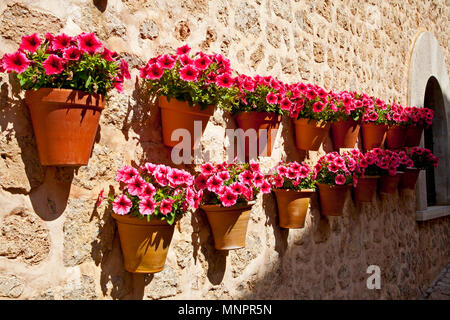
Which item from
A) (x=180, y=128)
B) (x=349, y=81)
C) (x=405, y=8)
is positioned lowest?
(x=180, y=128)

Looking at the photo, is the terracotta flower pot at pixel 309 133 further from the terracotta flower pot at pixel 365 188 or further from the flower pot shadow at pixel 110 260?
the flower pot shadow at pixel 110 260

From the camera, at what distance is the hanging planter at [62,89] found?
4.29ft

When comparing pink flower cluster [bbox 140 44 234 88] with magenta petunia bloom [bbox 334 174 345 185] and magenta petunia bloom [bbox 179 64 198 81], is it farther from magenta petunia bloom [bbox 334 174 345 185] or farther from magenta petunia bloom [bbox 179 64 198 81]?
magenta petunia bloom [bbox 334 174 345 185]

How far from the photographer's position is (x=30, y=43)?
1.28 m

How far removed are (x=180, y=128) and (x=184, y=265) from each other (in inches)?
30.1

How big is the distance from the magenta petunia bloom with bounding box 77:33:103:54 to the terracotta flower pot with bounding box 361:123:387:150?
3.02m

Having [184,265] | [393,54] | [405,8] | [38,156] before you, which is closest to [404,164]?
[393,54]

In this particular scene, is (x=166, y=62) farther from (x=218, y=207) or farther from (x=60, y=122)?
(x=218, y=207)

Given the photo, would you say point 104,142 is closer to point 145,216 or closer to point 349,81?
point 145,216

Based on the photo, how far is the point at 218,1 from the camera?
86.4 inches

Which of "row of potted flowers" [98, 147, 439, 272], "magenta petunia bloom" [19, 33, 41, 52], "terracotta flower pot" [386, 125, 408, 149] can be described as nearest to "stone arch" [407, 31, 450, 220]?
"terracotta flower pot" [386, 125, 408, 149]

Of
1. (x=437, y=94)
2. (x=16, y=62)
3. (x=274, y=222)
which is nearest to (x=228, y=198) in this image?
(x=274, y=222)

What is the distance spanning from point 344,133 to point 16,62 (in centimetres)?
267
